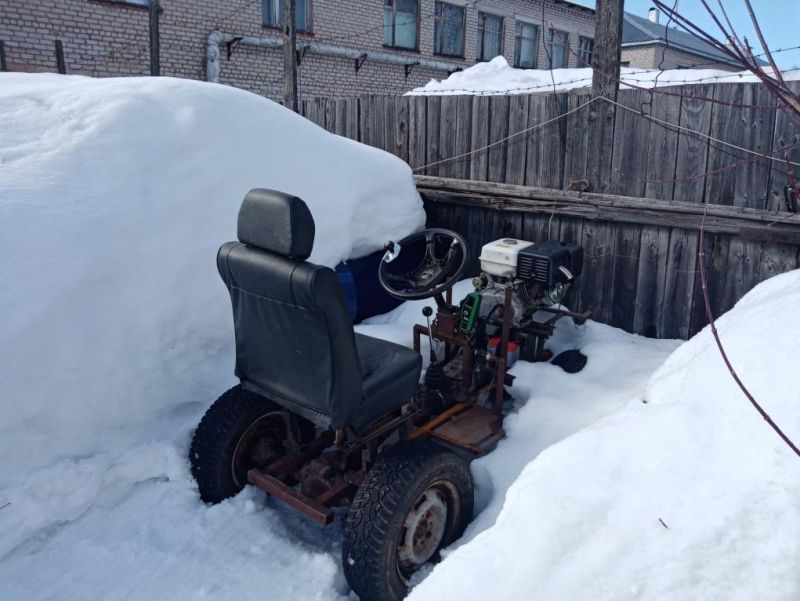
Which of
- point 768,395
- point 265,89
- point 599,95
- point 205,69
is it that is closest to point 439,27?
point 265,89

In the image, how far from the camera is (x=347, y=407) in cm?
228

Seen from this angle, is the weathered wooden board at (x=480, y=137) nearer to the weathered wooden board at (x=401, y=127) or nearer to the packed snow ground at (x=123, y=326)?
the weathered wooden board at (x=401, y=127)

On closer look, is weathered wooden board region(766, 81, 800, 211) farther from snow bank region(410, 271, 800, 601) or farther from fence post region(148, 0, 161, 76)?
fence post region(148, 0, 161, 76)

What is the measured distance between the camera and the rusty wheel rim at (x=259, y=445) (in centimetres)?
283

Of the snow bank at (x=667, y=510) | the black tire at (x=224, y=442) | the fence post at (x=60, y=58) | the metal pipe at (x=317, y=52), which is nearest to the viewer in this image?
the snow bank at (x=667, y=510)

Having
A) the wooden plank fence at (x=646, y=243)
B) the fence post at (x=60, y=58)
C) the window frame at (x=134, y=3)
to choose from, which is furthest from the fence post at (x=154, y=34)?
the wooden plank fence at (x=646, y=243)

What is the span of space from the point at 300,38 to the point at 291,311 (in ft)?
35.6

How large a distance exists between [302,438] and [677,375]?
185cm

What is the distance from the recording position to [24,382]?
Result: 8.70ft

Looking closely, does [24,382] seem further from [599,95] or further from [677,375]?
[599,95]

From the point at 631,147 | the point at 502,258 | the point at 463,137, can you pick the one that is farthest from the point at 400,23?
the point at 502,258

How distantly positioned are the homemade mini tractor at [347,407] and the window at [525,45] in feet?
47.8

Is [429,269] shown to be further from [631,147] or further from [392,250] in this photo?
[631,147]

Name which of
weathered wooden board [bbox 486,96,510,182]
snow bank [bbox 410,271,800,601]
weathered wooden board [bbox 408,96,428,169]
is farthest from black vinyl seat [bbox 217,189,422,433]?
weathered wooden board [bbox 408,96,428,169]
